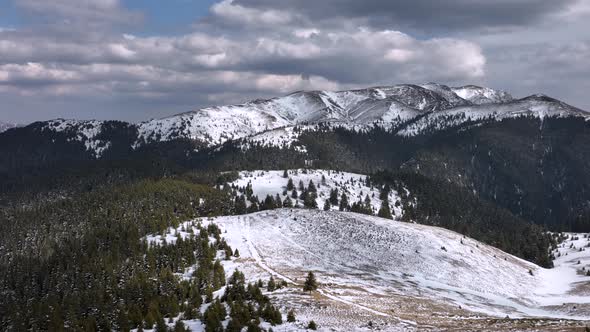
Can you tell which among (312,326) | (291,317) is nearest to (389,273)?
(291,317)

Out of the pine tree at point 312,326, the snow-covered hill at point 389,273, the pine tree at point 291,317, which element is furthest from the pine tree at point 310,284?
the pine tree at point 312,326

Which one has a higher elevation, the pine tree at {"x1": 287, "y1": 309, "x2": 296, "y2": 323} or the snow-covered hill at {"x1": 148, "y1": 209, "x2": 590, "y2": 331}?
the pine tree at {"x1": 287, "y1": 309, "x2": 296, "y2": 323}

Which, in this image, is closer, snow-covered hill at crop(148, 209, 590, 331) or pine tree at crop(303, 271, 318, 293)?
snow-covered hill at crop(148, 209, 590, 331)

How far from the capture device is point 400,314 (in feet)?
191

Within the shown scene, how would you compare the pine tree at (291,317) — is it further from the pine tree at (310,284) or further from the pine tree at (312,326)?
the pine tree at (310,284)

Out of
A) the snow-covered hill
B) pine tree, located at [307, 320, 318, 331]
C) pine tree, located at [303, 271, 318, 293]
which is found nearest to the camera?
pine tree, located at [307, 320, 318, 331]

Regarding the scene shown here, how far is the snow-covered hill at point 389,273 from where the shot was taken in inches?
2254

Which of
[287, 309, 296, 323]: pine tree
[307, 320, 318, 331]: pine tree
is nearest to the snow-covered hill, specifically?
[307, 320, 318, 331]: pine tree

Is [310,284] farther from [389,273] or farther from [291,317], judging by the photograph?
[389,273]

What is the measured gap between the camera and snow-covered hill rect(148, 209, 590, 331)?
57250mm

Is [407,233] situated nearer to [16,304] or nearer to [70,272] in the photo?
[70,272]

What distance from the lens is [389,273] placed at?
92.6m

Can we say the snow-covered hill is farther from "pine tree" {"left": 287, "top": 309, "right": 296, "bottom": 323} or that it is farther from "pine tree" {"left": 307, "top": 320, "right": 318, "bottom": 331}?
"pine tree" {"left": 287, "top": 309, "right": 296, "bottom": 323}

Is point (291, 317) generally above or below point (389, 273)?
above
